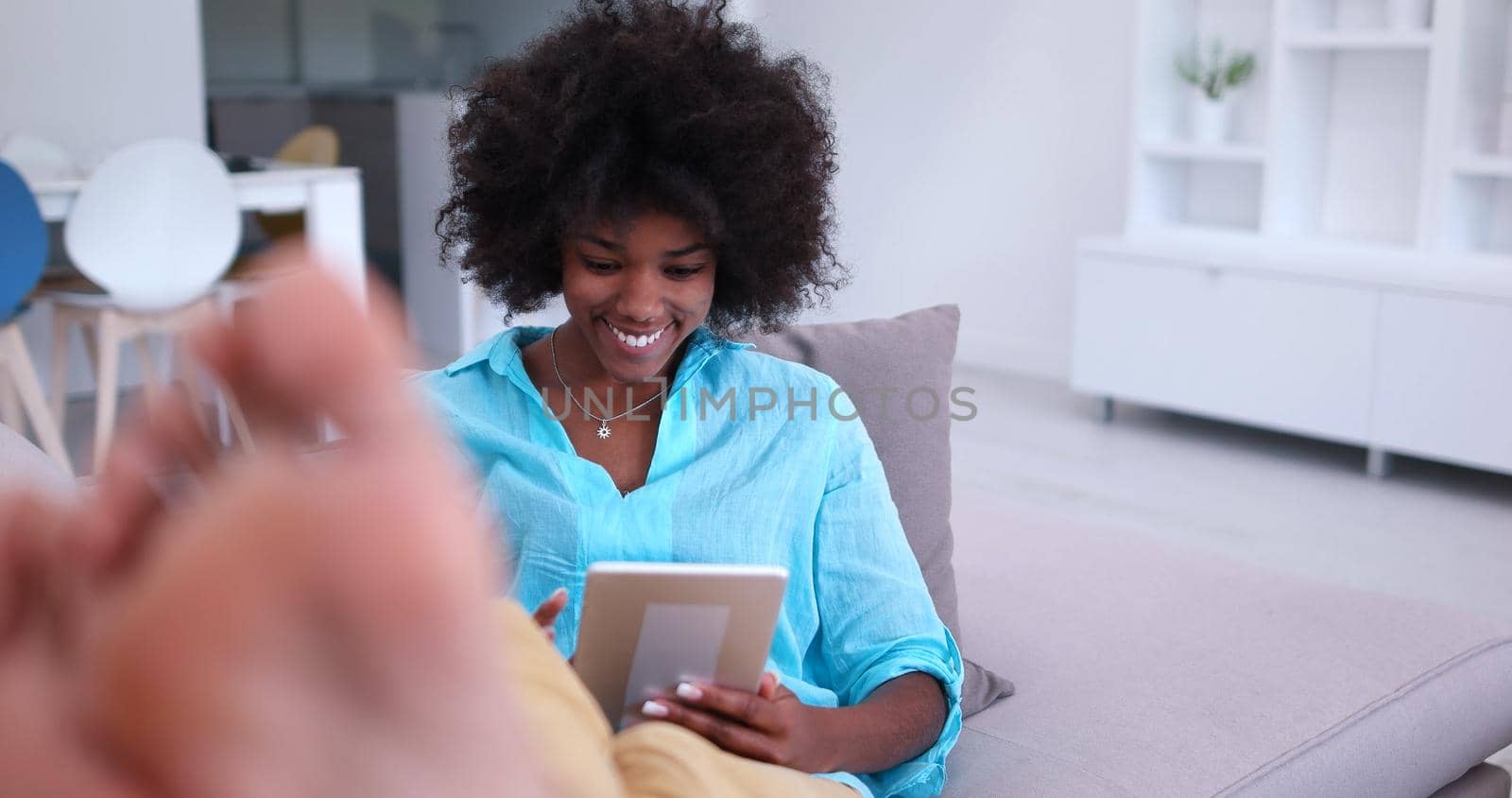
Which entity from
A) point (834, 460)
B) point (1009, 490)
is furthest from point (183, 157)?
point (834, 460)

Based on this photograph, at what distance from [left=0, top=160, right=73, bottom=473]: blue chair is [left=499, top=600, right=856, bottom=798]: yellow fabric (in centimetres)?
260

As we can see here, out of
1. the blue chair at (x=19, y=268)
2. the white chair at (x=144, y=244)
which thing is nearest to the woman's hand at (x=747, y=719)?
the blue chair at (x=19, y=268)

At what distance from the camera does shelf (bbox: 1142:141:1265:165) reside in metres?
4.27

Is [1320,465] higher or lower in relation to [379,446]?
lower

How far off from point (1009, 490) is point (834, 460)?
243 cm

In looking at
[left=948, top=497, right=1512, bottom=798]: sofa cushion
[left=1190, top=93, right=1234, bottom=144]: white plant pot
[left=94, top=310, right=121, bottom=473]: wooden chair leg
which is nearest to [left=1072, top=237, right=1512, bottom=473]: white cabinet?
[left=1190, top=93, right=1234, bottom=144]: white plant pot

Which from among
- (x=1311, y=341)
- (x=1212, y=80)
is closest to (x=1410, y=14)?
(x=1212, y=80)

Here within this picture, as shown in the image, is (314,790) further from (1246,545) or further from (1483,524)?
(1483,524)

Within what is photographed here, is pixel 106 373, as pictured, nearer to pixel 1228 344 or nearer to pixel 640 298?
pixel 640 298

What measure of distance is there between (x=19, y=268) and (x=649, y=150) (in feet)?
8.06

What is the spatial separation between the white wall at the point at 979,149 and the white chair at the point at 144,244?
1960 millimetres

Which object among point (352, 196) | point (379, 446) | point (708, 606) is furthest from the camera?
point (352, 196)

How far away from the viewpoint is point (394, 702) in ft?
1.77

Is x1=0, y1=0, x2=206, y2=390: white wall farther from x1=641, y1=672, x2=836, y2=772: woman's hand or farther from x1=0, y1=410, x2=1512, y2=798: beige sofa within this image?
x1=641, y1=672, x2=836, y2=772: woman's hand
